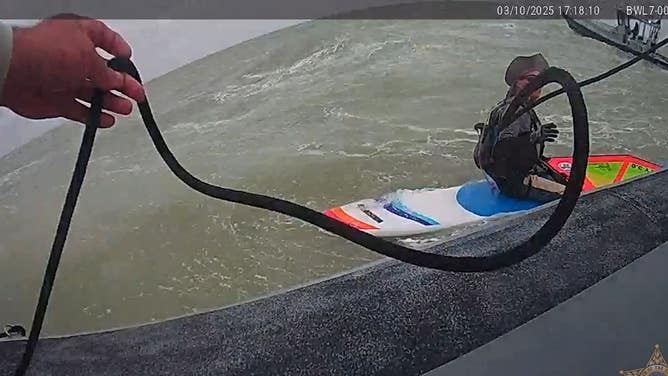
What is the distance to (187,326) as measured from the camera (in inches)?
19.1

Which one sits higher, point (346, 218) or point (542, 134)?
point (542, 134)

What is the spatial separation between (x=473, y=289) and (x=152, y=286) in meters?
0.55

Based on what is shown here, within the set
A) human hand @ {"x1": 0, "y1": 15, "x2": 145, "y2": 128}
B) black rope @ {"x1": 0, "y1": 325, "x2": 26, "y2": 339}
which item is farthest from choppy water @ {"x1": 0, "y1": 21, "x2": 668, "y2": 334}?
human hand @ {"x1": 0, "y1": 15, "x2": 145, "y2": 128}

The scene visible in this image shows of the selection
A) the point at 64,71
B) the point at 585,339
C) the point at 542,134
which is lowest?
the point at 542,134

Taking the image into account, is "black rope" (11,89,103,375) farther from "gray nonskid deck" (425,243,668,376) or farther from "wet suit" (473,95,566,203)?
"wet suit" (473,95,566,203)

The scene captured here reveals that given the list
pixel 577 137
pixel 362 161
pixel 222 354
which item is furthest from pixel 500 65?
pixel 222 354

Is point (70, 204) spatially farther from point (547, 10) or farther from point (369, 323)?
point (547, 10)

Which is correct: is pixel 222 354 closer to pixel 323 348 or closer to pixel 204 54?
pixel 323 348

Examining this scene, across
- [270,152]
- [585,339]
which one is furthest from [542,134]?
[585,339]

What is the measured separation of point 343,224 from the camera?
42 cm

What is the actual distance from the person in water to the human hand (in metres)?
0.59

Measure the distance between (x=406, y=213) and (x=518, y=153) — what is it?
19 centimetres

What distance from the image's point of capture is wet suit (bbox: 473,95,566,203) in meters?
0.94
